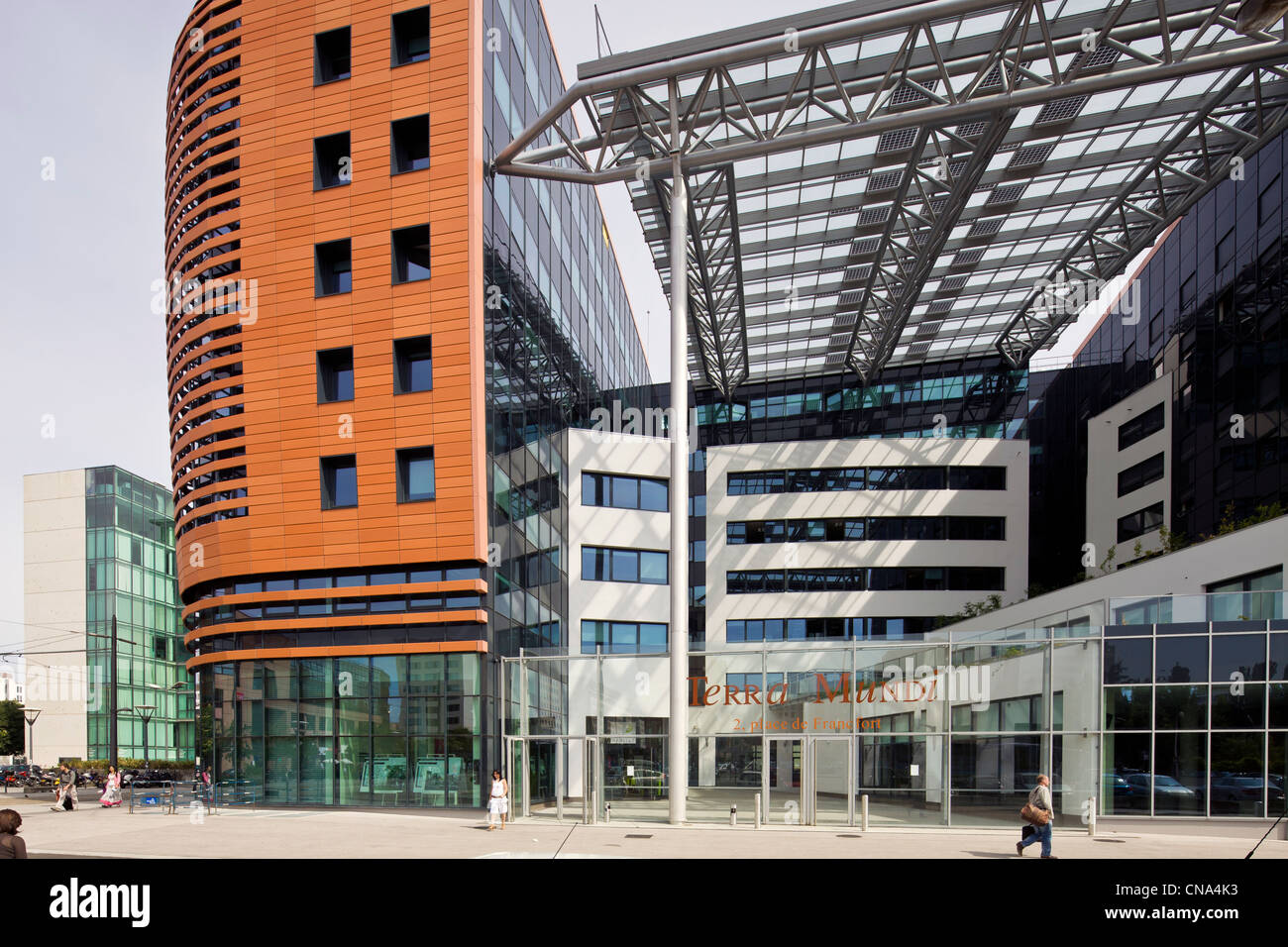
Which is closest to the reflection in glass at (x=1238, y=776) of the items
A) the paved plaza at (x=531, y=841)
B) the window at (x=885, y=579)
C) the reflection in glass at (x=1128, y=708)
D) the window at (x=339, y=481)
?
the paved plaza at (x=531, y=841)

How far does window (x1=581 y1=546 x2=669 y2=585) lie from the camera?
3966 cm

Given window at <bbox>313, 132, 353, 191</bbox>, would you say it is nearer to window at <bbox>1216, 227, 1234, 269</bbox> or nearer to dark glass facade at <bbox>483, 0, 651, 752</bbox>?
dark glass facade at <bbox>483, 0, 651, 752</bbox>

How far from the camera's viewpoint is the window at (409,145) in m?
29.0

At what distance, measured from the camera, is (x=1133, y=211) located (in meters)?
37.8

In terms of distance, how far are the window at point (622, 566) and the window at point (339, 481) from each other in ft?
41.6

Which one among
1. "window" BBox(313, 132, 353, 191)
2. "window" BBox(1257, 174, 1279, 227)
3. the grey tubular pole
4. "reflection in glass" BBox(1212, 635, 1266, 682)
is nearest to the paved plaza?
the grey tubular pole

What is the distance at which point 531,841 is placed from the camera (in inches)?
758

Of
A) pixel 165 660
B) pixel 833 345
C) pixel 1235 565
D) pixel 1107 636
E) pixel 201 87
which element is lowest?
pixel 165 660

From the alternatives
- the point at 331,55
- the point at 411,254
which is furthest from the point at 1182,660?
the point at 331,55

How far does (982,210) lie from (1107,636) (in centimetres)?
1799

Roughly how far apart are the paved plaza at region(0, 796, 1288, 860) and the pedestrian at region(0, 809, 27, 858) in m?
8.15

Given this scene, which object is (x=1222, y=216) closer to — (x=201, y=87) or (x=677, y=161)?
(x=677, y=161)
